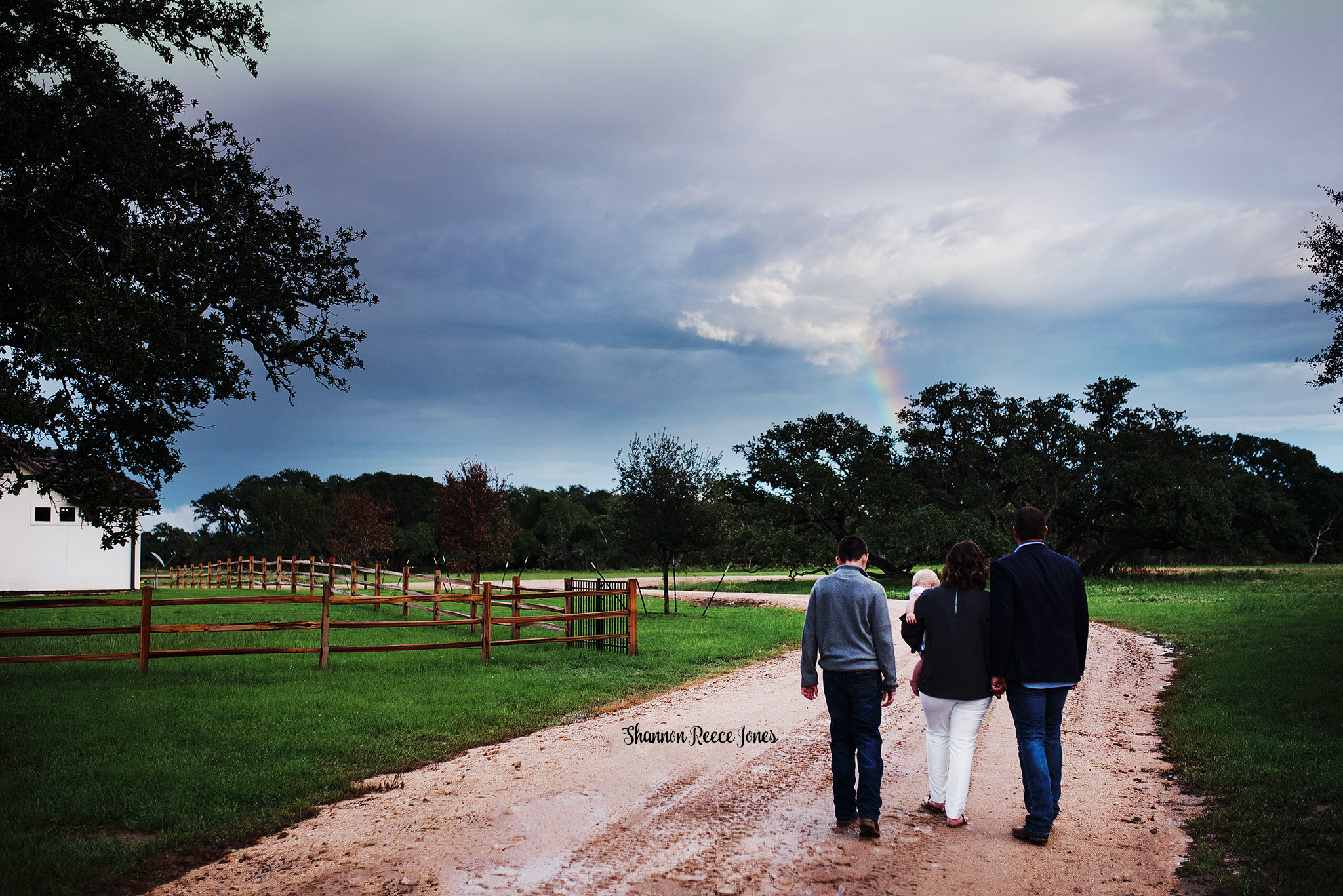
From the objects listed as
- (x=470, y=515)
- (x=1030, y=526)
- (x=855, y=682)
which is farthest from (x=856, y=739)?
(x=470, y=515)

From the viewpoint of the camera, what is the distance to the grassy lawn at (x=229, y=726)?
5.10m

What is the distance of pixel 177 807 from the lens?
18.0 ft

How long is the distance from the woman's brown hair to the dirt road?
1.50 m

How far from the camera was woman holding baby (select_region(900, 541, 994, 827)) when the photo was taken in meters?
4.93

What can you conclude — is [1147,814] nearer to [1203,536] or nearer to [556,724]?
[556,724]

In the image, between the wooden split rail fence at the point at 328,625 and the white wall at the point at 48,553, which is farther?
the white wall at the point at 48,553

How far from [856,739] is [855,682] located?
383 millimetres

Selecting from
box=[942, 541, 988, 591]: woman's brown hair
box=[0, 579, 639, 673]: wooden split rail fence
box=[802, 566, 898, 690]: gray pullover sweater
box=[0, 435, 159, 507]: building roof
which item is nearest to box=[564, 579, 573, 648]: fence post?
box=[0, 579, 639, 673]: wooden split rail fence

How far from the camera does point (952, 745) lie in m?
5.04

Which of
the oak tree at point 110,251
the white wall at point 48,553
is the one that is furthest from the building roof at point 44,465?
the white wall at point 48,553

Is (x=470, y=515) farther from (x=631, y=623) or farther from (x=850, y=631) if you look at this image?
(x=850, y=631)

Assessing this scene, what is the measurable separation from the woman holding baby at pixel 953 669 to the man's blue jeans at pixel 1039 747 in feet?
0.70

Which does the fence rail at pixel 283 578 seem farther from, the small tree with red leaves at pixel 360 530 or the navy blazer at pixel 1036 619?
the navy blazer at pixel 1036 619

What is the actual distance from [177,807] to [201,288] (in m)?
8.85
